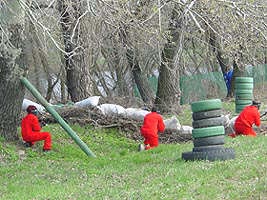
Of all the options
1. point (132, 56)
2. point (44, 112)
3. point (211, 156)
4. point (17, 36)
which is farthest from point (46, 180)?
point (132, 56)

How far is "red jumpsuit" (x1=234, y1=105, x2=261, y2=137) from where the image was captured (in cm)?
1379

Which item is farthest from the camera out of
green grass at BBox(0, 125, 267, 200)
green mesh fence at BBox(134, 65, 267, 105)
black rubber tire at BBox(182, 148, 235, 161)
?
green mesh fence at BBox(134, 65, 267, 105)

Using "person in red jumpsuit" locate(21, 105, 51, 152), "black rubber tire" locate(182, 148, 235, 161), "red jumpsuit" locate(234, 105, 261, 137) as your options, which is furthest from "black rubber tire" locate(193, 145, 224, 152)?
"person in red jumpsuit" locate(21, 105, 51, 152)

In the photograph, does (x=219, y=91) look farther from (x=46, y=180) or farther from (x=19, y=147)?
(x=46, y=180)

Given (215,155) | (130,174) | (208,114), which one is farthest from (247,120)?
(130,174)

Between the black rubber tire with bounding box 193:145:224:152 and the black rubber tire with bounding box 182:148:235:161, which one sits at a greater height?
the black rubber tire with bounding box 193:145:224:152

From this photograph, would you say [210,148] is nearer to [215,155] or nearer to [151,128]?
[215,155]

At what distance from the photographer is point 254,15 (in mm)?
11258

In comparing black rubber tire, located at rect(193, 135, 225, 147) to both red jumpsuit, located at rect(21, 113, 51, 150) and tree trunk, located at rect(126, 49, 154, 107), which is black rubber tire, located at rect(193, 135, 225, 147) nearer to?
red jumpsuit, located at rect(21, 113, 51, 150)

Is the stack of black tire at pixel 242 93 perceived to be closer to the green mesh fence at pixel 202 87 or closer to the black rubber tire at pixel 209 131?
the black rubber tire at pixel 209 131

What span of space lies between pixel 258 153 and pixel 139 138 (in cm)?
624

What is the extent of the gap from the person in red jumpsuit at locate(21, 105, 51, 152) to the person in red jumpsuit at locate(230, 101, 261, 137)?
Result: 4.55m

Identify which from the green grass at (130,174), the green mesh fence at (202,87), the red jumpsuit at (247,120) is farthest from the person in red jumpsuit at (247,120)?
the green mesh fence at (202,87)

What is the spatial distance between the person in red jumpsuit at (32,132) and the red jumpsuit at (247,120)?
4553mm
